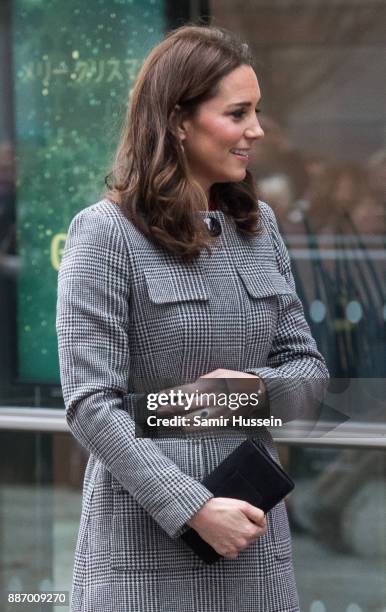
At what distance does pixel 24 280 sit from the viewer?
4570 millimetres

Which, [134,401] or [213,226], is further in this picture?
[213,226]

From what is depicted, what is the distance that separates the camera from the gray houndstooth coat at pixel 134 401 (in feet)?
7.00

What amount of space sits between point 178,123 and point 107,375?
0.53 m

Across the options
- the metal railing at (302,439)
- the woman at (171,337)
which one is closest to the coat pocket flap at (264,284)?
the woman at (171,337)

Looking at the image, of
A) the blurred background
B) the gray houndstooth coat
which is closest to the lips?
the gray houndstooth coat

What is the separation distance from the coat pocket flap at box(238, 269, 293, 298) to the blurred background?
144 centimetres

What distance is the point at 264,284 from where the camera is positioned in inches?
92.7

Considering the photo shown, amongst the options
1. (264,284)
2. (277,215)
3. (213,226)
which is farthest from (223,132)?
(277,215)

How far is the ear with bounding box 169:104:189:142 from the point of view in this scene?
2.30m

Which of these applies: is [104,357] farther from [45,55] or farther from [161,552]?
[45,55]

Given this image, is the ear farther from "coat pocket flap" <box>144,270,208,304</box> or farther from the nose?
"coat pocket flap" <box>144,270,208,304</box>

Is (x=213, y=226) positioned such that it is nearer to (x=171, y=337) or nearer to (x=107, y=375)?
(x=171, y=337)

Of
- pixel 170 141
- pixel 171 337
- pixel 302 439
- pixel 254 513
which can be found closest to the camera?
pixel 254 513

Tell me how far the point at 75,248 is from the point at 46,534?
8.76 ft
